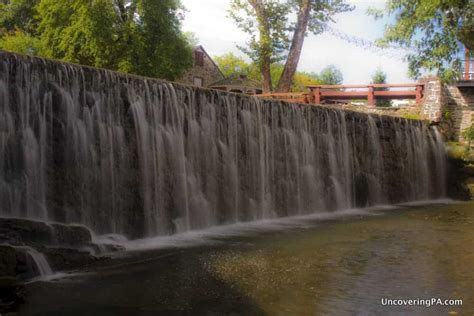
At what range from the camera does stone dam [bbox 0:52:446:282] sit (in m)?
10.5

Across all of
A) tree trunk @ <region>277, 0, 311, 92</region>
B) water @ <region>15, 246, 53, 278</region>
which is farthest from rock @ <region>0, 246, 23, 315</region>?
tree trunk @ <region>277, 0, 311, 92</region>

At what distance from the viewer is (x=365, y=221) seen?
51.6 feet

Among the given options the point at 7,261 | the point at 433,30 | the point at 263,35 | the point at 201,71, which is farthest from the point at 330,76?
the point at 7,261

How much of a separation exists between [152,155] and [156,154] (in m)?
0.15

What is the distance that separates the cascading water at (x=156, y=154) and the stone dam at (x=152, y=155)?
25 mm

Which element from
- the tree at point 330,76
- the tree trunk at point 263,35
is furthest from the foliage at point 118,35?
the tree at point 330,76

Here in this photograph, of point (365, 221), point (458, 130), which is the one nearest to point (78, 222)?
point (365, 221)

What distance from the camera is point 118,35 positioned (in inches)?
1292

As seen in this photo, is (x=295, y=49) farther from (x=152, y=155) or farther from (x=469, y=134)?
(x=152, y=155)

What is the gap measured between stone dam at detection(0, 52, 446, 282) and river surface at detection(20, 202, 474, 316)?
131 centimetres

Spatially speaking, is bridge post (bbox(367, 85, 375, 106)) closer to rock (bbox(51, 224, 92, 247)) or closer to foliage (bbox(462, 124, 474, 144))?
foliage (bbox(462, 124, 474, 144))

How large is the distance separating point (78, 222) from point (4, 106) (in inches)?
104

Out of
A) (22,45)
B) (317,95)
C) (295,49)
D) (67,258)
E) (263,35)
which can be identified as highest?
(22,45)

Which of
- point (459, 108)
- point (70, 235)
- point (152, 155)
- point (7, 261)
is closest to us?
point (7, 261)
